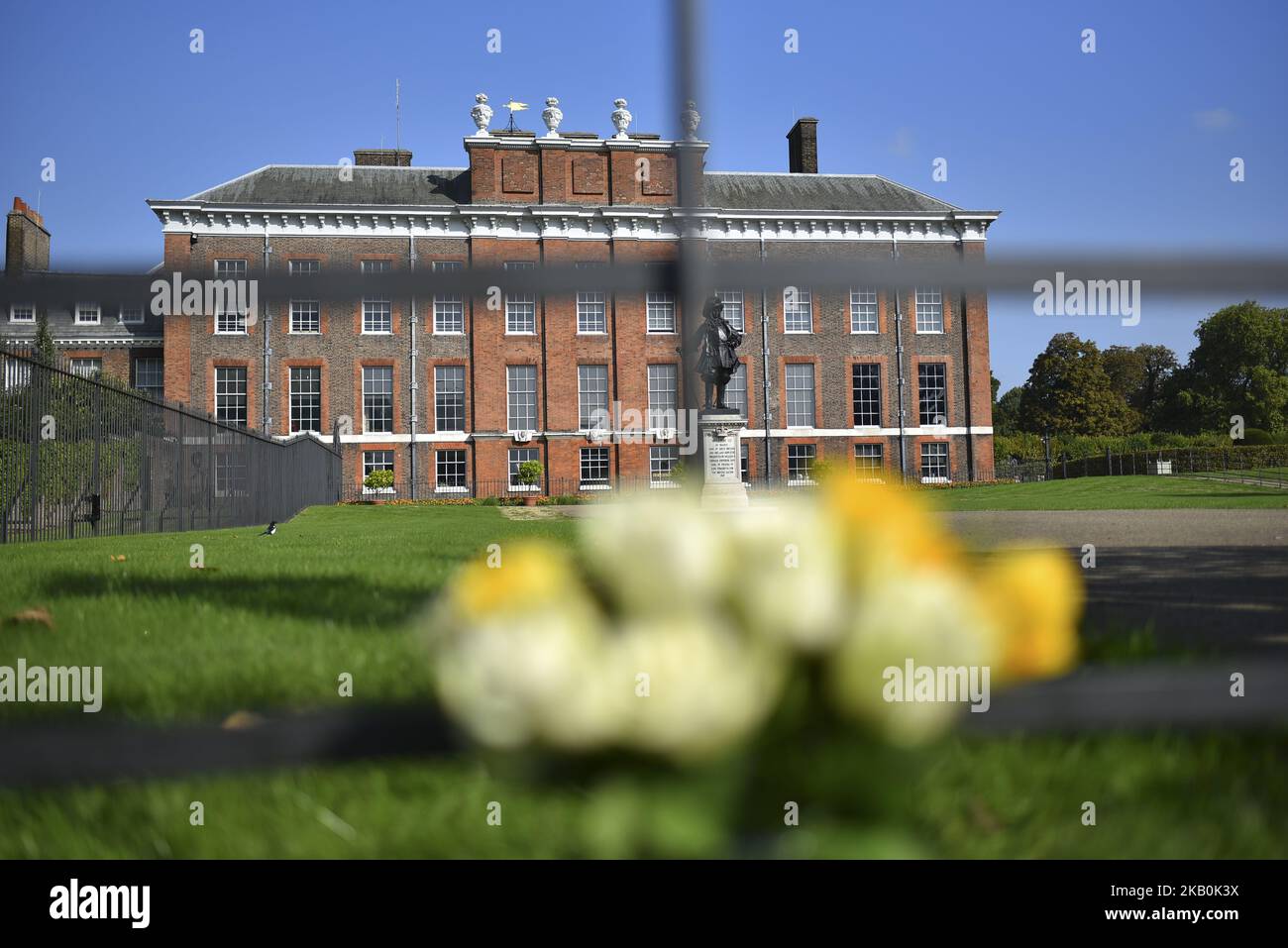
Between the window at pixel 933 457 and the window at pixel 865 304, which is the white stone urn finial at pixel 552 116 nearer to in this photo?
the window at pixel 933 457

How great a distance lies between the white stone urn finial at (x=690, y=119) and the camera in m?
1.19

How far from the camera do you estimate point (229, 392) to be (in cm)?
3183

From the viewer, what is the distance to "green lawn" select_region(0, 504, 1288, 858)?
0.54 meters

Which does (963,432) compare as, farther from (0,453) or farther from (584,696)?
(584,696)

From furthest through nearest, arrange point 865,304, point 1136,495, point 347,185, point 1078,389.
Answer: point 347,185, point 1136,495, point 1078,389, point 865,304

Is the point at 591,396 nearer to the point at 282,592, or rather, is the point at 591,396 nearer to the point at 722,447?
the point at 722,447

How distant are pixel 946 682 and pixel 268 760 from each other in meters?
0.52

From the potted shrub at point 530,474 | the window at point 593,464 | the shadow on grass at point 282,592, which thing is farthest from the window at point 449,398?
the shadow on grass at point 282,592

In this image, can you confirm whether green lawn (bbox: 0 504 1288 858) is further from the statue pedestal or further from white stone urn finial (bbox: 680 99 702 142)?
the statue pedestal

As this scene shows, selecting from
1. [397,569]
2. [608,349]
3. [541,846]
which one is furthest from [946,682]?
[608,349]

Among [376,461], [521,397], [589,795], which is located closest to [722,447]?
[589,795]

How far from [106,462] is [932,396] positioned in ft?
88.6
